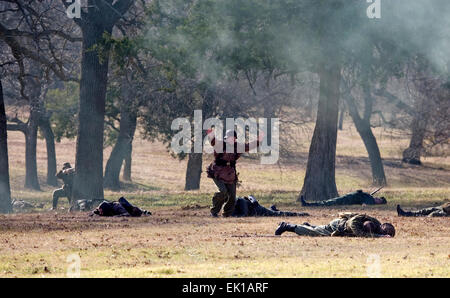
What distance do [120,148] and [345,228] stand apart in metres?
25.4

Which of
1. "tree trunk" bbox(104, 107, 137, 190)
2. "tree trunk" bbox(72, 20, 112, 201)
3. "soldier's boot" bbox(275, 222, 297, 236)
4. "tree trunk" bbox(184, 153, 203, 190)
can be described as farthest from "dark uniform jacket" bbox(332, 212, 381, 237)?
"tree trunk" bbox(104, 107, 137, 190)

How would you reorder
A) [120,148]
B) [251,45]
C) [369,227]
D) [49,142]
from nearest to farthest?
[369,227] → [251,45] → [120,148] → [49,142]

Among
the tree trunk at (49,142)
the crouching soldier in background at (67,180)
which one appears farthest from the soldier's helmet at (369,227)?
the tree trunk at (49,142)

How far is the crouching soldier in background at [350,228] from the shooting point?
42.0ft

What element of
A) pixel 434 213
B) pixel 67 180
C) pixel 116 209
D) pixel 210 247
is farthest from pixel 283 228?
pixel 67 180

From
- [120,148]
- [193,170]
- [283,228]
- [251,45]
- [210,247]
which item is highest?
[251,45]

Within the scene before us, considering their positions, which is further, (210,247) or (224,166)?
(224,166)

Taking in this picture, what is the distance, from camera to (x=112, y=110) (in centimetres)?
3597

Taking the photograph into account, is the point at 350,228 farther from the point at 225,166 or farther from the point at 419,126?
the point at 419,126

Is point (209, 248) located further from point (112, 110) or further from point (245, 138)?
point (112, 110)

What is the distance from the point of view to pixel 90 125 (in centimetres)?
2298

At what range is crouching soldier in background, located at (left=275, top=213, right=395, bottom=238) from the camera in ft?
42.0

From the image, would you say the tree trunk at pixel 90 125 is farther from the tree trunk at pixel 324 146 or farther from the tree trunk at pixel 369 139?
the tree trunk at pixel 369 139
